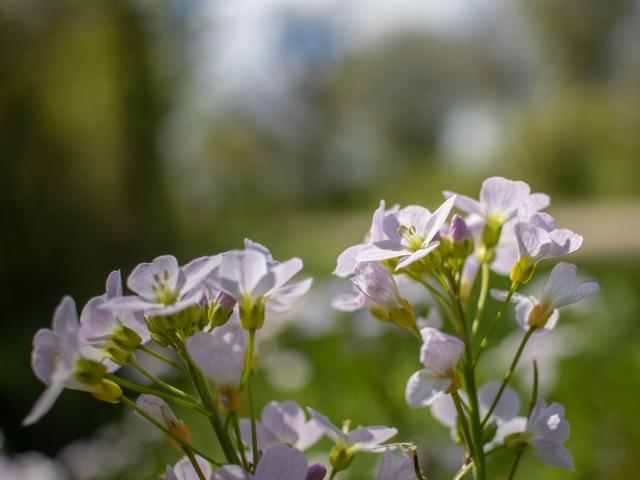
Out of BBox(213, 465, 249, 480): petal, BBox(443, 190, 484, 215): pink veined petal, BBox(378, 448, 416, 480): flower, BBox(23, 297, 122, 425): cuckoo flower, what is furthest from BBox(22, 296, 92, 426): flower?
BBox(443, 190, 484, 215): pink veined petal

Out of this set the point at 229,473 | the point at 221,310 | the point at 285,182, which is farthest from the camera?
the point at 285,182

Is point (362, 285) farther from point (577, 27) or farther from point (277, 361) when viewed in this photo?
point (577, 27)

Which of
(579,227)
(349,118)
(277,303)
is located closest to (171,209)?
(277,303)

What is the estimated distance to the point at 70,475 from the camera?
1.64 metres

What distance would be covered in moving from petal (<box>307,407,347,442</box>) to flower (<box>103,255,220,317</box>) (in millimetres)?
105

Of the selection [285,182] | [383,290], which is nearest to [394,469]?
[383,290]

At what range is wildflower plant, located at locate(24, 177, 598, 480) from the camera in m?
0.45

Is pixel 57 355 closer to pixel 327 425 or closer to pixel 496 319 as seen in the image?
pixel 327 425

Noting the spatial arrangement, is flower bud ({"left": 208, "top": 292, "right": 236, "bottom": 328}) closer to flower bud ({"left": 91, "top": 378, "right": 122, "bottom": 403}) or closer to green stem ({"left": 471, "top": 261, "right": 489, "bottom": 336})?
flower bud ({"left": 91, "top": 378, "right": 122, "bottom": 403})

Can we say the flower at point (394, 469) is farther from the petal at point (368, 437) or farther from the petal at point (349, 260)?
the petal at point (349, 260)

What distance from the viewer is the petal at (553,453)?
504mm

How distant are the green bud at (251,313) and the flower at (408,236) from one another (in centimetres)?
8

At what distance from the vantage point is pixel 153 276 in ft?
1.64

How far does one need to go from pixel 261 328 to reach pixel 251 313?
0.11ft
